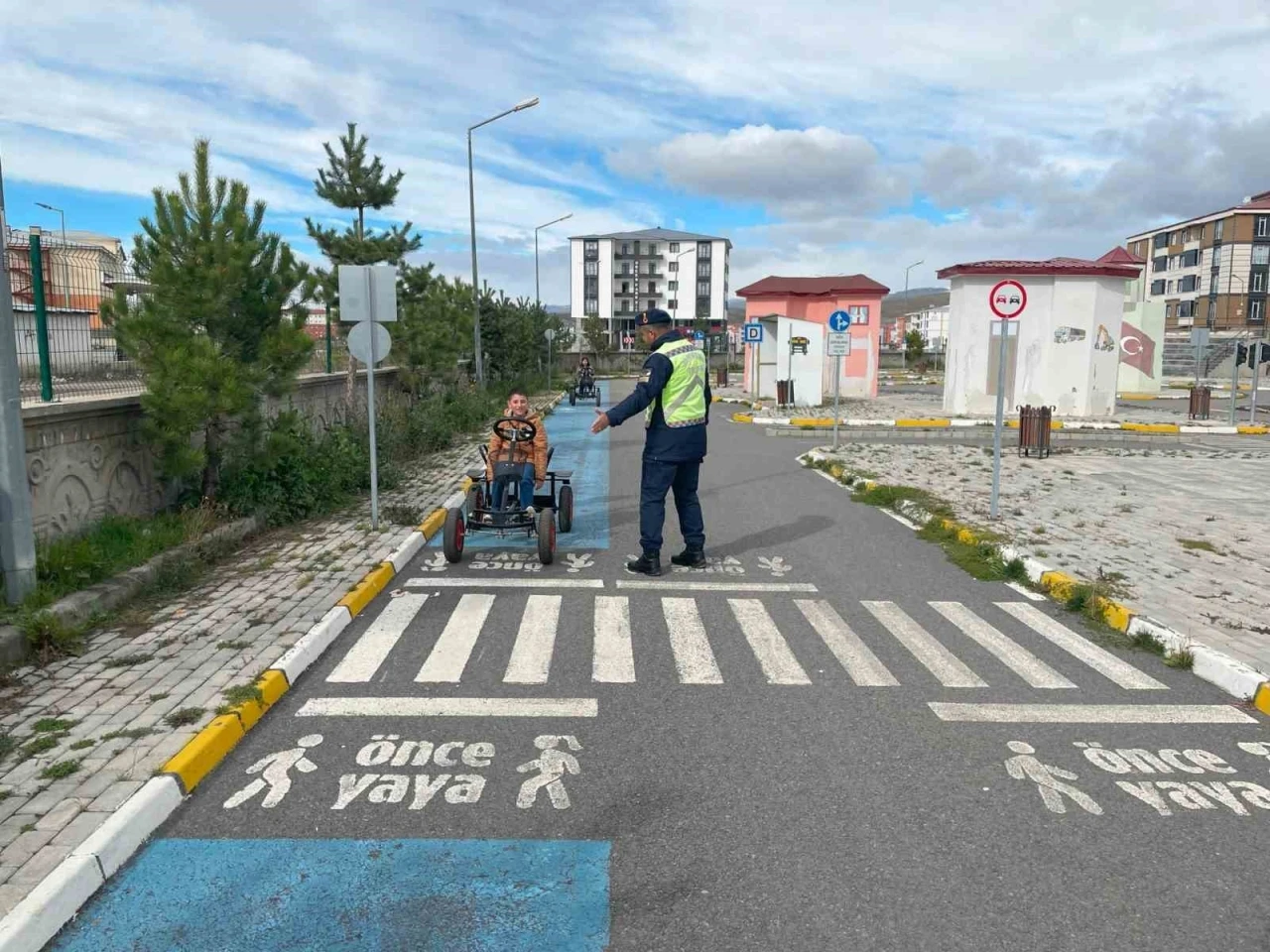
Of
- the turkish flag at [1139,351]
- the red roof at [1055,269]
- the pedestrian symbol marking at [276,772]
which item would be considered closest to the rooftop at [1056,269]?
the red roof at [1055,269]

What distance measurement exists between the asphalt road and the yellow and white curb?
16527mm

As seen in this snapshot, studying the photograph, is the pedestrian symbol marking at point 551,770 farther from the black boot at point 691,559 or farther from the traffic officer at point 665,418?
the black boot at point 691,559

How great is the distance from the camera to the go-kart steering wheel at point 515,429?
888cm


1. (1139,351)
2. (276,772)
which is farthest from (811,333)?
(276,772)

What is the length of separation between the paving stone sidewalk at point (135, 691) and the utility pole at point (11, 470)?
70 centimetres

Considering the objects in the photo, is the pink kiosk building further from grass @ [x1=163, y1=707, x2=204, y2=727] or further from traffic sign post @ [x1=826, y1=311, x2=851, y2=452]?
grass @ [x1=163, y1=707, x2=204, y2=727]

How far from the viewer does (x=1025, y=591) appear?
25.8 ft

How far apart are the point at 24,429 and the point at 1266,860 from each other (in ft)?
25.7

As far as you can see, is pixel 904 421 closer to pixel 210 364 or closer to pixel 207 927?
pixel 210 364

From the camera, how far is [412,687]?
5.41 m

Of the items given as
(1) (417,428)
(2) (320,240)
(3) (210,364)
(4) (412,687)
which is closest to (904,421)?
(1) (417,428)

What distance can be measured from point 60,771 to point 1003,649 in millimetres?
5518

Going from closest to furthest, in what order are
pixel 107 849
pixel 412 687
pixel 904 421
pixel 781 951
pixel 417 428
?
pixel 781 951, pixel 107 849, pixel 412 687, pixel 417 428, pixel 904 421

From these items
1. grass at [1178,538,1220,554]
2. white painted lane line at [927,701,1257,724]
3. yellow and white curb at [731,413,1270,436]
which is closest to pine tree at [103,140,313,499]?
white painted lane line at [927,701,1257,724]
